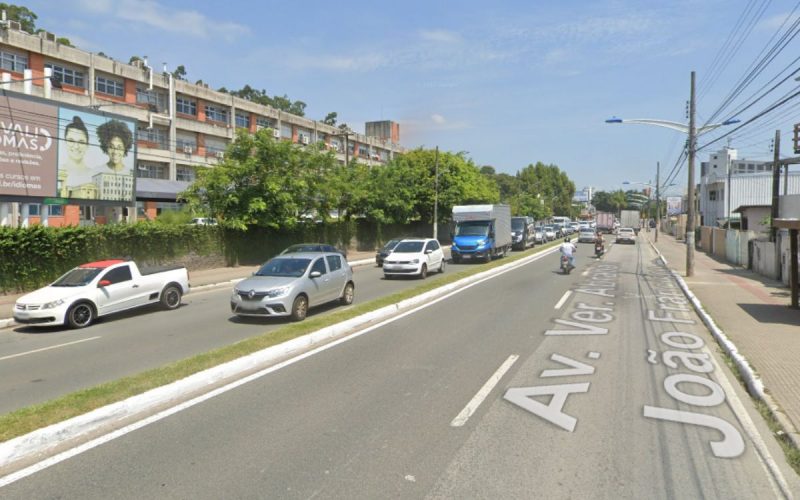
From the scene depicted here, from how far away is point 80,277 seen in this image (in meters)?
13.4

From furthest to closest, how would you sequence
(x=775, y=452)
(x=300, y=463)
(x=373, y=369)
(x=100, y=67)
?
(x=100, y=67) < (x=373, y=369) < (x=775, y=452) < (x=300, y=463)

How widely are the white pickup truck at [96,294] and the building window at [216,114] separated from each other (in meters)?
41.9

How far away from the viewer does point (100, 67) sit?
42.1m

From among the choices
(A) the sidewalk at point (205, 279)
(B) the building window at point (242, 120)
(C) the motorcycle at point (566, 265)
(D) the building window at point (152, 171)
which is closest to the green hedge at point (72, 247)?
(A) the sidewalk at point (205, 279)

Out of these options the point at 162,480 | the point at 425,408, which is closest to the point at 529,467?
the point at 425,408

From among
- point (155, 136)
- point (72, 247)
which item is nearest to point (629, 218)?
point (155, 136)

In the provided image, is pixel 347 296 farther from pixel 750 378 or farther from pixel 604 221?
pixel 604 221

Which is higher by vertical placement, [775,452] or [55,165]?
[55,165]

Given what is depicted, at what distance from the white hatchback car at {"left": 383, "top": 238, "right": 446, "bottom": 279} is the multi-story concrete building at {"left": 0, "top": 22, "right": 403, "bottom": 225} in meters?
12.2

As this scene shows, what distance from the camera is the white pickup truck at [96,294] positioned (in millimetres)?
12273

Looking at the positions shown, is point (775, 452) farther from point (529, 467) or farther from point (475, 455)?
point (475, 455)

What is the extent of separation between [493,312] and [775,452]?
27.0 ft

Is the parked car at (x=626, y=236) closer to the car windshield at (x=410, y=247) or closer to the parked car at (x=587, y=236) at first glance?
the parked car at (x=587, y=236)

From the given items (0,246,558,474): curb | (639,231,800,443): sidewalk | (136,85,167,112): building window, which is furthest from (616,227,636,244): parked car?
(0,246,558,474): curb
